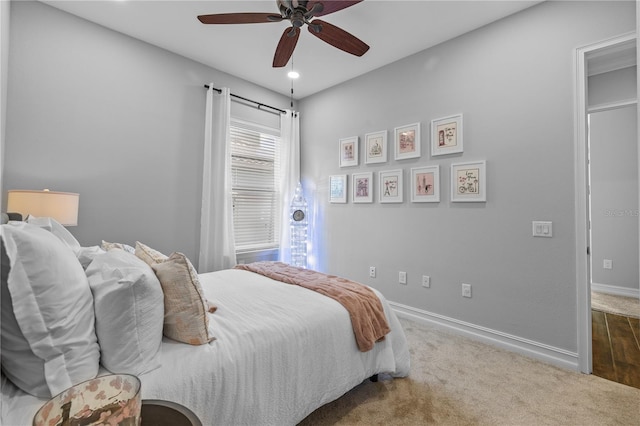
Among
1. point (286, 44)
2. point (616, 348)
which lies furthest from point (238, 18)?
point (616, 348)

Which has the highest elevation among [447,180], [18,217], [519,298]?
[447,180]

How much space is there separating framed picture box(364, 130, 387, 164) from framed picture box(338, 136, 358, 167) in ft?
0.47

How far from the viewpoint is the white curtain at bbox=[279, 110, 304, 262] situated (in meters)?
4.12

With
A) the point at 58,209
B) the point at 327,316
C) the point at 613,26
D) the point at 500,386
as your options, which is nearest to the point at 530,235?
the point at 500,386

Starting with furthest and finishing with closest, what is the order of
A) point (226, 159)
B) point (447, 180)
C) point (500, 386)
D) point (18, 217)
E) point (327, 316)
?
point (226, 159) < point (447, 180) < point (500, 386) < point (18, 217) < point (327, 316)

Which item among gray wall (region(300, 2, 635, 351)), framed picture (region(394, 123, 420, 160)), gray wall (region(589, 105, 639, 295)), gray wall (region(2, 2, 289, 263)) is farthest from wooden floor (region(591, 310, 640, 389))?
gray wall (region(2, 2, 289, 263))

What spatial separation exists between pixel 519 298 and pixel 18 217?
3680 millimetres

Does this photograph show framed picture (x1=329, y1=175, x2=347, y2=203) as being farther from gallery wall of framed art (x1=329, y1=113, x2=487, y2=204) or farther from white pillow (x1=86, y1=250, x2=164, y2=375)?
white pillow (x1=86, y1=250, x2=164, y2=375)

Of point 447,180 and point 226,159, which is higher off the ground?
point 226,159

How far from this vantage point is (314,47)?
10.0 ft

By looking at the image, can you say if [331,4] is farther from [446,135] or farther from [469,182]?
[469,182]

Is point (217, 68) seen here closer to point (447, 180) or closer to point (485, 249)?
point (447, 180)

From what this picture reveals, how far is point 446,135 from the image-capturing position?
2.93m

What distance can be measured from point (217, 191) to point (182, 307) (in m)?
2.30
